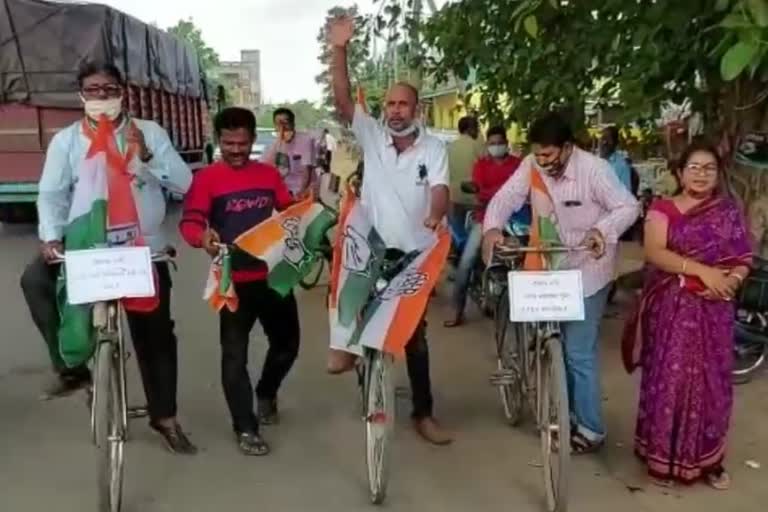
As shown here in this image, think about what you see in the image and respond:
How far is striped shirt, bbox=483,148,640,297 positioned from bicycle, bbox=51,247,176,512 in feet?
5.86

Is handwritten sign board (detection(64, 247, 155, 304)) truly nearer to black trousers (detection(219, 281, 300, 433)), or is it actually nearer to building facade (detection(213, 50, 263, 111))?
black trousers (detection(219, 281, 300, 433))

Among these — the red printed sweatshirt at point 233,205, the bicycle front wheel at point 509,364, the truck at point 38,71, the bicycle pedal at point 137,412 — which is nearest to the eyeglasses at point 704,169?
the bicycle front wheel at point 509,364

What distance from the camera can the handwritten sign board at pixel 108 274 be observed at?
449 centimetres

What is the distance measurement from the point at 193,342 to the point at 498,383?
317cm

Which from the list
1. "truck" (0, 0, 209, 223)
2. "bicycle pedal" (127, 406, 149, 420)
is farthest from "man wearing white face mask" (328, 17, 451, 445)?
"truck" (0, 0, 209, 223)

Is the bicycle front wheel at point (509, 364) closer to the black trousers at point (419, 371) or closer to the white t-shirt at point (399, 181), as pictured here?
the black trousers at point (419, 371)

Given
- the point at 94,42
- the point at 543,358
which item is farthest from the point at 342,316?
the point at 94,42

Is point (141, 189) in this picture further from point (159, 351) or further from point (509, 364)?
point (509, 364)

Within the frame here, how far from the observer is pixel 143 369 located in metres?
5.42

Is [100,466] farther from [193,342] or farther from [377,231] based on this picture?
[193,342]

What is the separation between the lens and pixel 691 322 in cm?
476

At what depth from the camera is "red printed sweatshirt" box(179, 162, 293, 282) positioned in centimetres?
527

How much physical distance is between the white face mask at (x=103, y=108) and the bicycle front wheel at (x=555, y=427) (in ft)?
7.16

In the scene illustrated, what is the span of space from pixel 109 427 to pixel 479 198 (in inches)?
198
